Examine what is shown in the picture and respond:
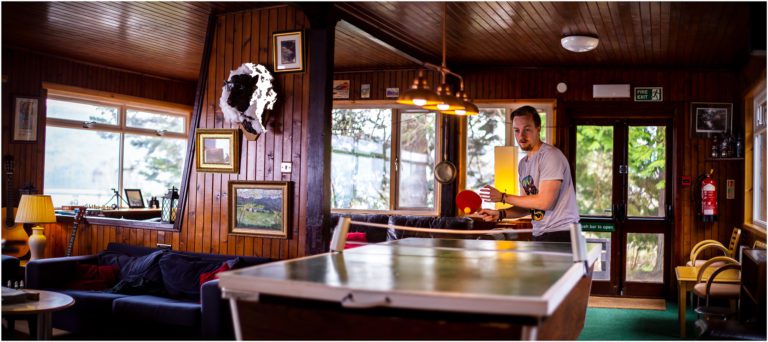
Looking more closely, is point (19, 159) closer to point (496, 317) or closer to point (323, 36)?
point (323, 36)

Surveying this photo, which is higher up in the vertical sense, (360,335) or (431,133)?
(431,133)

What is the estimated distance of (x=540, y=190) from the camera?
4371mm

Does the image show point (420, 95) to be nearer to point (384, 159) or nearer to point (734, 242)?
point (384, 159)

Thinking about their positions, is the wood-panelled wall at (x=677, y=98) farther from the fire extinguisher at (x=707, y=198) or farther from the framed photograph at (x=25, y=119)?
the framed photograph at (x=25, y=119)

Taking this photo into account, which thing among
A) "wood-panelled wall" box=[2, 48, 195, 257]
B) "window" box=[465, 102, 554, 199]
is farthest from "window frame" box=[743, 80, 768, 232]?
"wood-panelled wall" box=[2, 48, 195, 257]

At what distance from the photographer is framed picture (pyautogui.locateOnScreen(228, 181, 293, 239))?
5.76 meters

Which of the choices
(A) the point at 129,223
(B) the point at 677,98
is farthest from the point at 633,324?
(A) the point at 129,223

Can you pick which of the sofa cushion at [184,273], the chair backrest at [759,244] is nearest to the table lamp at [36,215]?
the sofa cushion at [184,273]

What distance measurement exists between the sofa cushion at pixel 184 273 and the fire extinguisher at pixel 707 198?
553 centimetres

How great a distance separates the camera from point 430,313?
7.56 feet

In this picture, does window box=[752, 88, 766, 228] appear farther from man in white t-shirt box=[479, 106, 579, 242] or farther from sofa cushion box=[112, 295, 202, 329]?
sofa cushion box=[112, 295, 202, 329]

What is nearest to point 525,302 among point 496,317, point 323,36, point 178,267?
point 496,317

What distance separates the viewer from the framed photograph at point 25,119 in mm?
8383

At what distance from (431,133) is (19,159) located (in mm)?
5046
